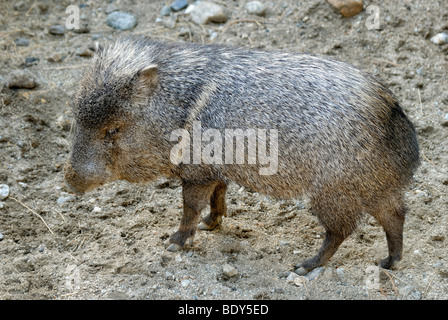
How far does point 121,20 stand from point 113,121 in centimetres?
314

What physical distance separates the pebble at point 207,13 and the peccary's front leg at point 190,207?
2.96 metres

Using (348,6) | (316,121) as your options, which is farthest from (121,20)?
(316,121)

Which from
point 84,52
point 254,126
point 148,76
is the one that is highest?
point 84,52

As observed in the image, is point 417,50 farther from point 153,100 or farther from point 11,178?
point 11,178

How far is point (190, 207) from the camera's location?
4.05 m

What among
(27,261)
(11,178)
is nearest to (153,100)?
(27,261)

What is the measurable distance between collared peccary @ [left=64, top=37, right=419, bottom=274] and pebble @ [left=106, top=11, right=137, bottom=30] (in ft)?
8.59

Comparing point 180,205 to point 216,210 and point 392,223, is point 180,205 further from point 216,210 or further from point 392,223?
point 392,223

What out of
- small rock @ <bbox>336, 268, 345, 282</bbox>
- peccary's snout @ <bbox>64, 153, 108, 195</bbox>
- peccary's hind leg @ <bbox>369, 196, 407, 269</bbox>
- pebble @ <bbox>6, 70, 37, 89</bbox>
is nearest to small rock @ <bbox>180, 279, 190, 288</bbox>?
peccary's snout @ <bbox>64, 153, 108, 195</bbox>

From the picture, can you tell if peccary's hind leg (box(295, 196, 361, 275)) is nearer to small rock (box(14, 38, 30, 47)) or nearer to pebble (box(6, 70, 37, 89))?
pebble (box(6, 70, 37, 89))

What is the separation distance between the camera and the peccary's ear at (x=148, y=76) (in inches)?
142

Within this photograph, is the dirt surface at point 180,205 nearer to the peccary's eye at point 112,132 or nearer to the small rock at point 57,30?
the small rock at point 57,30

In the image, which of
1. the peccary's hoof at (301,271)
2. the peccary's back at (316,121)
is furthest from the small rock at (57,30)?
the peccary's hoof at (301,271)

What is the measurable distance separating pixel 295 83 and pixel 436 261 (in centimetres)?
170
